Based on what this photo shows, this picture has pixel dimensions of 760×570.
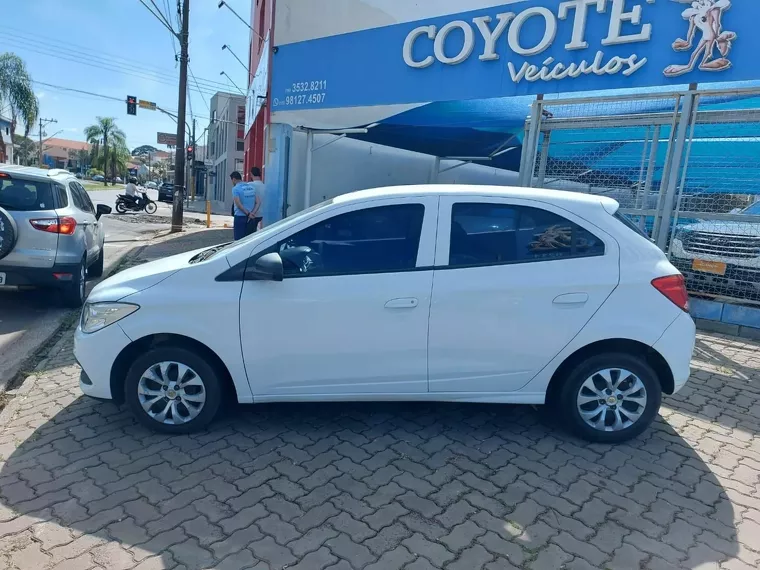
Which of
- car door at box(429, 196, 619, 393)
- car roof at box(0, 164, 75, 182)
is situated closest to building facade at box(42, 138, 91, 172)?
car roof at box(0, 164, 75, 182)

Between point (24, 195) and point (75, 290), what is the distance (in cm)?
123

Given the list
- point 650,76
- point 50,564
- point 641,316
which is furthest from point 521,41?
point 50,564

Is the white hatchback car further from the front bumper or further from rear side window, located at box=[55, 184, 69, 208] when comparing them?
rear side window, located at box=[55, 184, 69, 208]

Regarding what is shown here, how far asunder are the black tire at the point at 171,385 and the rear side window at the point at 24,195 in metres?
3.82

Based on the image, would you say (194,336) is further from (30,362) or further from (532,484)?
(30,362)

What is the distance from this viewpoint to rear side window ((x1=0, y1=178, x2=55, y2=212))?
20.1ft

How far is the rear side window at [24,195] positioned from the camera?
6117 millimetres

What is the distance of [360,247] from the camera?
11.6 ft

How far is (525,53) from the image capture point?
884 cm

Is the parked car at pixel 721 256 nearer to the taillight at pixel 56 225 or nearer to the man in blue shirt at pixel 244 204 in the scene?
the man in blue shirt at pixel 244 204

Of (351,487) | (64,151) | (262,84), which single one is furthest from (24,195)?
(64,151)

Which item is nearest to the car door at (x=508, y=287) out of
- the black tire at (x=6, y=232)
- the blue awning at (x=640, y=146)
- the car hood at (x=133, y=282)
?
the car hood at (x=133, y=282)

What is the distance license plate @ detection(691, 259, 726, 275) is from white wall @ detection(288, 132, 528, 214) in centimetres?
800

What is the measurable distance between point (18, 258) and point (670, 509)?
6.53m
